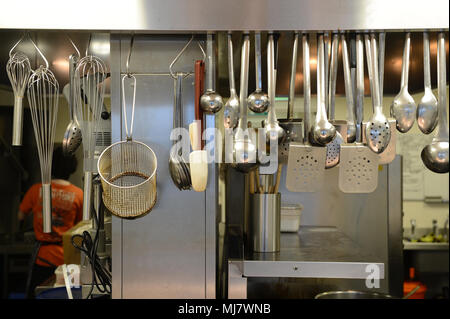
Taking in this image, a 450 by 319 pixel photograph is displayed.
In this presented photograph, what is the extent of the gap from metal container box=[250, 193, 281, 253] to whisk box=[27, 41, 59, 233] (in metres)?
0.49

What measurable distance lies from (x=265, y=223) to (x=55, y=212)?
0.58 meters

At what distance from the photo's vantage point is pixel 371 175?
0.91 meters

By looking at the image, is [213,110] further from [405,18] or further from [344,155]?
[405,18]

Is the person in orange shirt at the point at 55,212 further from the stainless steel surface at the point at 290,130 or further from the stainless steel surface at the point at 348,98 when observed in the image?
the stainless steel surface at the point at 348,98

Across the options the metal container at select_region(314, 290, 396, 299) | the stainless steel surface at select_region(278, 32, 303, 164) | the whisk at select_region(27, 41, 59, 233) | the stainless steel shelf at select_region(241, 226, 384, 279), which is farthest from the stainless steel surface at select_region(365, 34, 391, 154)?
the whisk at select_region(27, 41, 59, 233)

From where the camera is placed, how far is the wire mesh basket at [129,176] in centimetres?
90

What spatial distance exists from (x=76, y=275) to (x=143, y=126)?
0.41 metres

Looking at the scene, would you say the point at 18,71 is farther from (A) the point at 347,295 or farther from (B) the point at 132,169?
(A) the point at 347,295

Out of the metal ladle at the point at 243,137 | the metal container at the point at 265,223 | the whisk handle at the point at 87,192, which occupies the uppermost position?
the metal ladle at the point at 243,137

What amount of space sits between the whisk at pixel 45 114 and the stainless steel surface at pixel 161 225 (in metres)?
0.13

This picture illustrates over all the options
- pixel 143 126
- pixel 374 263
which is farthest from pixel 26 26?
pixel 374 263

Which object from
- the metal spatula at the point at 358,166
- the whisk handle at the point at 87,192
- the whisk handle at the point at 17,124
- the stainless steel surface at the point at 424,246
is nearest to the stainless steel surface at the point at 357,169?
the metal spatula at the point at 358,166

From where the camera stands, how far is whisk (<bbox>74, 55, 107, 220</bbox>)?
0.94m

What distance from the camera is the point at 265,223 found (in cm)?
118
